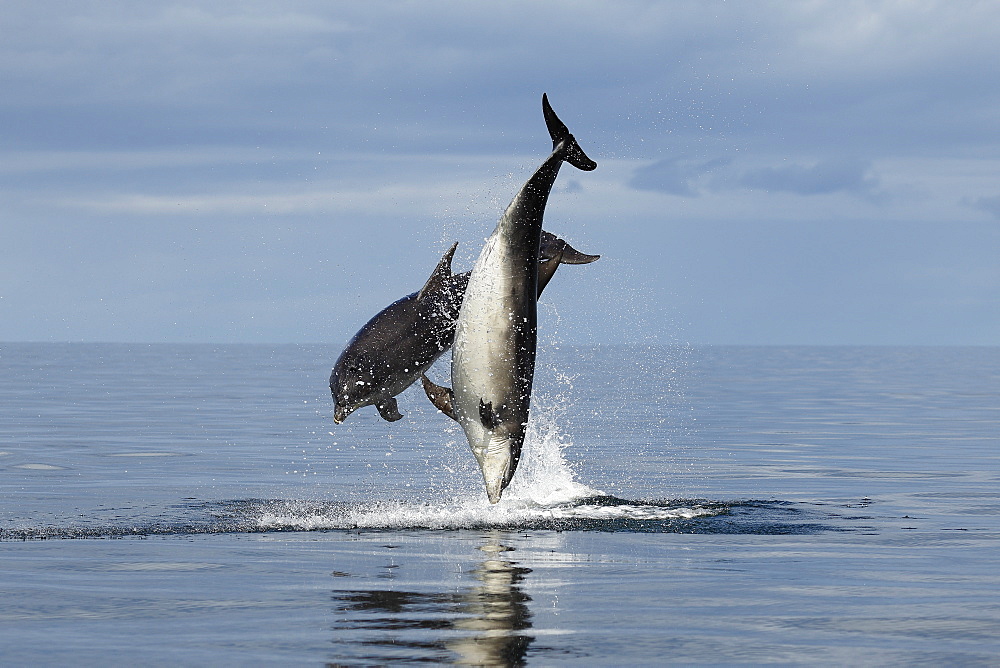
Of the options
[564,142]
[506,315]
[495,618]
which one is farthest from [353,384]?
[495,618]

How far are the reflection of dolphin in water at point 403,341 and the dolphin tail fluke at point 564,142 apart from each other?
9.44 feet

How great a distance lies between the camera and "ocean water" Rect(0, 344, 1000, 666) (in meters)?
10.9

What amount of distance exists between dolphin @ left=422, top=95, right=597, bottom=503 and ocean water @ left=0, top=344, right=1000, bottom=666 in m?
1.62

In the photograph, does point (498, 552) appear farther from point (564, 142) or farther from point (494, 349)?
point (564, 142)

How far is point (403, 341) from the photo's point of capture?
59.9 feet

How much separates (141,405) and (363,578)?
39665mm

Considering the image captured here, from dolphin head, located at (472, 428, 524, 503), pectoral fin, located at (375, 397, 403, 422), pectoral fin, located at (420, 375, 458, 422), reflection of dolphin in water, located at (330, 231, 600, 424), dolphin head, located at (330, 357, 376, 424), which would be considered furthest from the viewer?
pectoral fin, located at (375, 397, 403, 422)

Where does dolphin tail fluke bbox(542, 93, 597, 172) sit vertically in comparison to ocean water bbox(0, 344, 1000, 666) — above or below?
above

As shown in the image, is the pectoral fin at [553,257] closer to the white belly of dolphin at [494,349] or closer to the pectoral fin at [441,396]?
the white belly of dolphin at [494,349]

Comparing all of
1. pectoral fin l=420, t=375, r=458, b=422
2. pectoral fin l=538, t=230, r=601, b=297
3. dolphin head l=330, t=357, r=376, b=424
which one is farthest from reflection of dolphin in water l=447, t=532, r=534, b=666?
dolphin head l=330, t=357, r=376, b=424

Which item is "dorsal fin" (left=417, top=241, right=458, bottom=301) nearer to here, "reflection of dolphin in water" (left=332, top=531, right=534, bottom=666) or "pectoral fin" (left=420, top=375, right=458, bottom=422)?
"pectoral fin" (left=420, top=375, right=458, bottom=422)

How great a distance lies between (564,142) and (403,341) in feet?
12.7

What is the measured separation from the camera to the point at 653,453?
33.3 metres

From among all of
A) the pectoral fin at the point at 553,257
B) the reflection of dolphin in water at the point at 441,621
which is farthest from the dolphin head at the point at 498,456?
the reflection of dolphin in water at the point at 441,621
